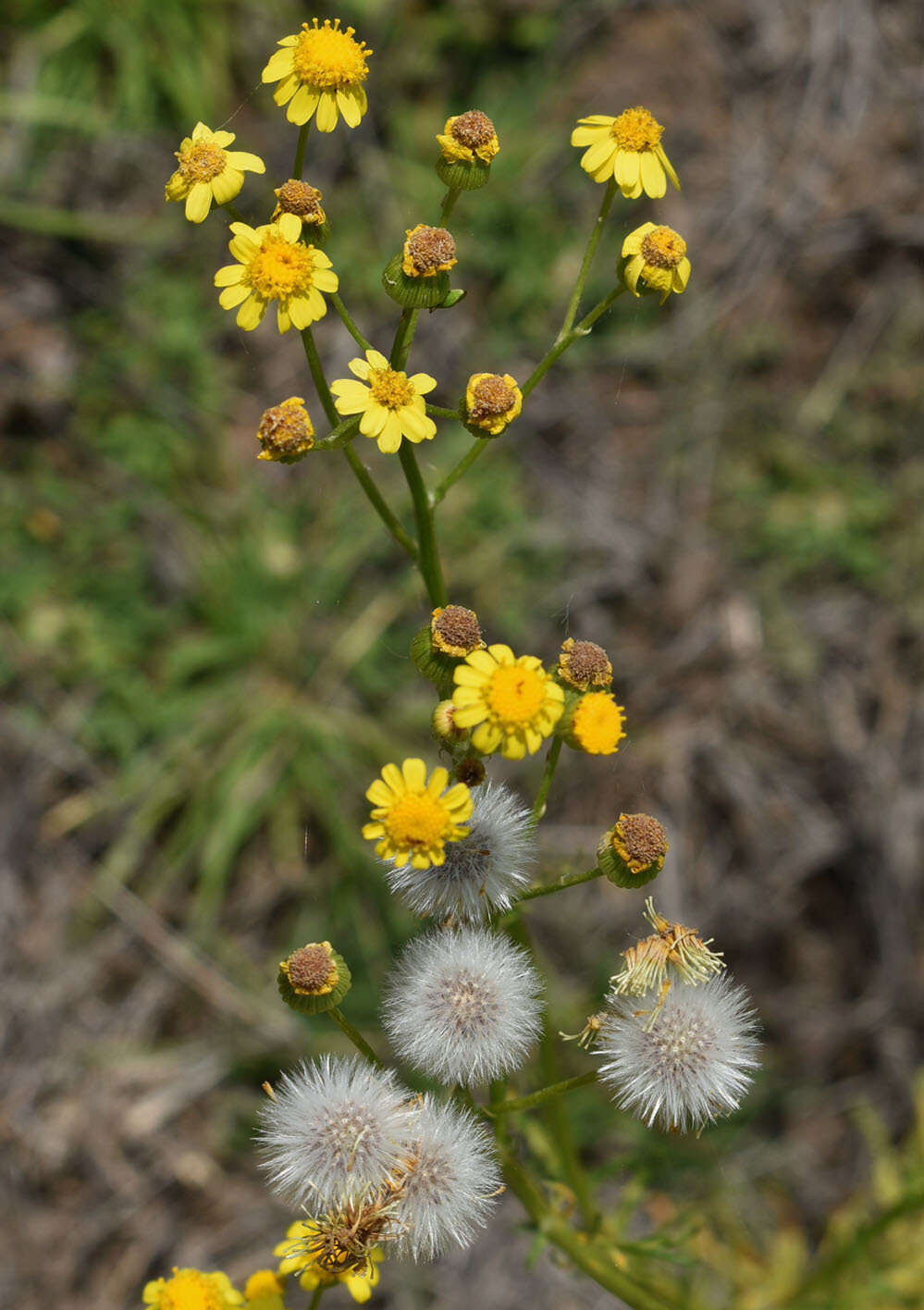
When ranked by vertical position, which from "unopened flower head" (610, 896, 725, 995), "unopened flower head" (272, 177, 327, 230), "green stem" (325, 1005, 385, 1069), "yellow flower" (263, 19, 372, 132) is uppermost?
"yellow flower" (263, 19, 372, 132)

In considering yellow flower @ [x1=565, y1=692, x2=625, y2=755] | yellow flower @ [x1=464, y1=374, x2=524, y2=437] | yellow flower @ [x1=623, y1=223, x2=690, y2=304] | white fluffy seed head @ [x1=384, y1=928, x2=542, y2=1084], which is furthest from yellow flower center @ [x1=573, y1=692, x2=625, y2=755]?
yellow flower @ [x1=623, y1=223, x2=690, y2=304]

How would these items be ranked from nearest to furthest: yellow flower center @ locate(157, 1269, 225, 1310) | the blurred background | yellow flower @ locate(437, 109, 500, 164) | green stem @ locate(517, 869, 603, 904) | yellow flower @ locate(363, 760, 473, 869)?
yellow flower @ locate(363, 760, 473, 869) < green stem @ locate(517, 869, 603, 904) < yellow flower @ locate(437, 109, 500, 164) < yellow flower center @ locate(157, 1269, 225, 1310) < the blurred background

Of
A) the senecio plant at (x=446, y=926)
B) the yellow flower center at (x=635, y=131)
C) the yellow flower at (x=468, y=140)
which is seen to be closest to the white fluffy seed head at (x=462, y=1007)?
the senecio plant at (x=446, y=926)

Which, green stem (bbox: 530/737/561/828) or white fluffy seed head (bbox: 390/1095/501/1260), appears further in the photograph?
green stem (bbox: 530/737/561/828)

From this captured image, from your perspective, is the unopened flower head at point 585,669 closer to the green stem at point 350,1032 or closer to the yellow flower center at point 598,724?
the yellow flower center at point 598,724

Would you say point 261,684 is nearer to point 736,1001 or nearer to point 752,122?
point 736,1001

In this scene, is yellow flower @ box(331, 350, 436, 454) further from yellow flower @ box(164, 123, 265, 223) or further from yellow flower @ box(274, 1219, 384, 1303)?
yellow flower @ box(274, 1219, 384, 1303)

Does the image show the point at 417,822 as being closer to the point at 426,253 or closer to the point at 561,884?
the point at 561,884

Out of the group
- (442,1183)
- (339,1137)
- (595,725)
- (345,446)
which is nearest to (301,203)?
(345,446)
